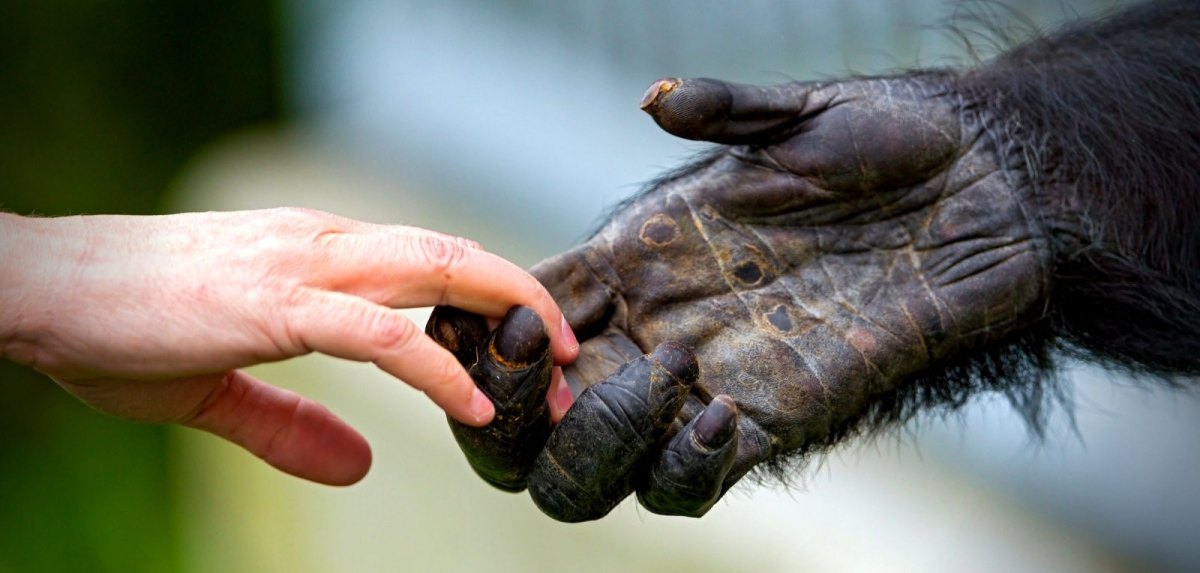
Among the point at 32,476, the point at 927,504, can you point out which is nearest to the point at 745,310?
the point at 927,504

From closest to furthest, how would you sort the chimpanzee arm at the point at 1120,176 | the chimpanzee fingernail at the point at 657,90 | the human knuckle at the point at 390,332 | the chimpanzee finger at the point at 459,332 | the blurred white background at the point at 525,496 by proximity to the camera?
1. the human knuckle at the point at 390,332
2. the chimpanzee finger at the point at 459,332
3. the chimpanzee fingernail at the point at 657,90
4. the chimpanzee arm at the point at 1120,176
5. the blurred white background at the point at 525,496

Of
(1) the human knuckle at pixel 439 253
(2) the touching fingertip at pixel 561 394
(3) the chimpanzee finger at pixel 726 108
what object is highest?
(3) the chimpanzee finger at pixel 726 108

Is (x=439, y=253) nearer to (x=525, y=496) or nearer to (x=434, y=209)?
(x=525, y=496)

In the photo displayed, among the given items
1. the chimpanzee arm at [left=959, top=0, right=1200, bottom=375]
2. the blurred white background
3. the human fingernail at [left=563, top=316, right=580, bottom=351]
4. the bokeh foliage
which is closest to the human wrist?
the human fingernail at [left=563, top=316, right=580, bottom=351]

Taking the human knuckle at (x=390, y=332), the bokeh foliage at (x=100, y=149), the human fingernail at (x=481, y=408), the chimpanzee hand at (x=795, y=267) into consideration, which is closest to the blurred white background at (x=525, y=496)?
the bokeh foliage at (x=100, y=149)

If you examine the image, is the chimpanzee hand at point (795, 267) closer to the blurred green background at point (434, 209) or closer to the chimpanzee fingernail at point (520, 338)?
the chimpanzee fingernail at point (520, 338)

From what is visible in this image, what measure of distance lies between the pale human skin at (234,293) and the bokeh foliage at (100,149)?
7.17ft

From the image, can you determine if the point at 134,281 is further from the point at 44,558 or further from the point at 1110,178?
the point at 44,558

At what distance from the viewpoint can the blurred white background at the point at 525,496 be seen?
7.34ft

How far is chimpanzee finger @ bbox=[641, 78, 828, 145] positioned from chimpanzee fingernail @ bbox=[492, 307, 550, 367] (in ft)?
0.85

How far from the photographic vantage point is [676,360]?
940 mm

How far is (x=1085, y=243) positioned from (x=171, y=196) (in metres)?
2.74

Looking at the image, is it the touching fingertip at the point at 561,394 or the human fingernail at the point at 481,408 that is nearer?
the human fingernail at the point at 481,408

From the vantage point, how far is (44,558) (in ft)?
9.22
